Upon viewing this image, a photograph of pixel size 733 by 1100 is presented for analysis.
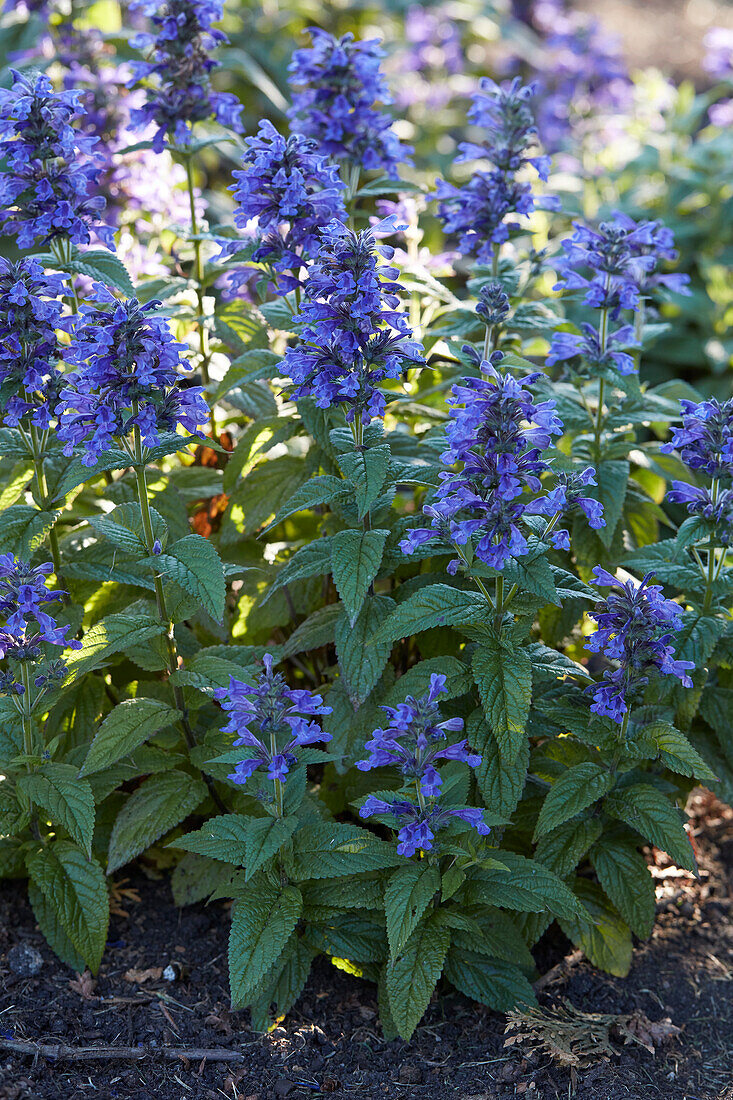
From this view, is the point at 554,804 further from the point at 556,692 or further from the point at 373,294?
the point at 373,294

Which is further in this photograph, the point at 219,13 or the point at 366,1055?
the point at 219,13

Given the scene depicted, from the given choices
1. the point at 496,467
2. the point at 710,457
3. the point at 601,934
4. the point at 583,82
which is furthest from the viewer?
the point at 583,82

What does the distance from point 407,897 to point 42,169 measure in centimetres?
264

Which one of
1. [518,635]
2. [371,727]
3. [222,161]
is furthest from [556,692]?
[222,161]

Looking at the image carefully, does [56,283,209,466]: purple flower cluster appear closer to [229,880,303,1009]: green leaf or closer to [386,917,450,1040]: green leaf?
[229,880,303,1009]: green leaf

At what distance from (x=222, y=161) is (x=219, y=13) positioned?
5.63 meters

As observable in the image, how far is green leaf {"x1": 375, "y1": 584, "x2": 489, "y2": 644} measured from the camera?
3.05 m

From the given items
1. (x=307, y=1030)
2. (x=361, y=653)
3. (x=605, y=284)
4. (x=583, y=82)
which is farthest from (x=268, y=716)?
(x=583, y=82)

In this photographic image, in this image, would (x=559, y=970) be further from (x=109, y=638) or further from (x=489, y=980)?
(x=109, y=638)

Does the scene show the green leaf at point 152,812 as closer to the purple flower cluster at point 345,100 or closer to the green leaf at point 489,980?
the green leaf at point 489,980

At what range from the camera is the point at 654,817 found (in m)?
3.27

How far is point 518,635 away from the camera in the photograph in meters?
3.21

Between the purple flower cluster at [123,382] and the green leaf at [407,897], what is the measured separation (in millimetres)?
1419

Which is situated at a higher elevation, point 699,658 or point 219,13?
point 219,13
